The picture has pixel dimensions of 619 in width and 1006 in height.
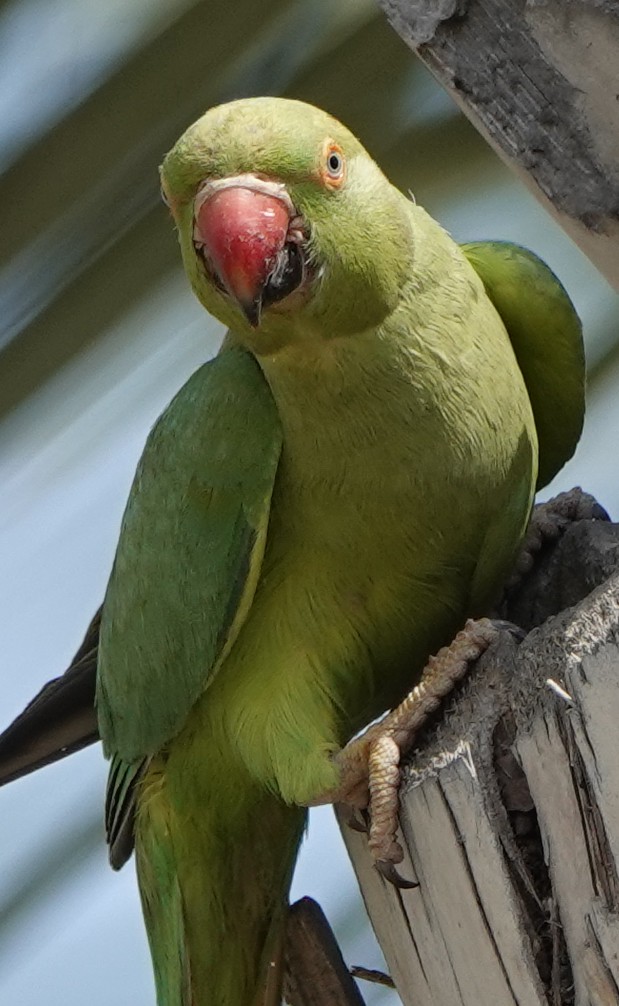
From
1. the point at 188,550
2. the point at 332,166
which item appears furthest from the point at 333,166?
the point at 188,550

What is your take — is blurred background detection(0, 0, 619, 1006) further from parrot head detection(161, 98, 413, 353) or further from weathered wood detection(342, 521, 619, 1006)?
weathered wood detection(342, 521, 619, 1006)

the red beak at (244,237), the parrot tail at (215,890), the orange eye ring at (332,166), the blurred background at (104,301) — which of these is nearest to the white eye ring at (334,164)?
the orange eye ring at (332,166)

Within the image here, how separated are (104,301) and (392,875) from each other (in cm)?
130

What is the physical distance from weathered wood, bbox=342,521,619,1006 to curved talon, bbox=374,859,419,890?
0.03 feet

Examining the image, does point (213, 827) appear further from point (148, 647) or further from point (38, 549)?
point (38, 549)

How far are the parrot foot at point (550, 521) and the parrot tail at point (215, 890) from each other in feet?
1.56

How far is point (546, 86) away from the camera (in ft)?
4.87

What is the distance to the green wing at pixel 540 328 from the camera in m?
1.90

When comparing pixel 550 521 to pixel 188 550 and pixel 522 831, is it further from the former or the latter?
pixel 522 831

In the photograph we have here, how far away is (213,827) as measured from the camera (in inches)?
73.4

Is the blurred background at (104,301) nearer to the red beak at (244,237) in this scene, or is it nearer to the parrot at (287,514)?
the parrot at (287,514)

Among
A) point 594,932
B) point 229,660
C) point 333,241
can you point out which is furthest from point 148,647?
point 594,932

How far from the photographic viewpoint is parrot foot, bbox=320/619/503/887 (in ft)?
4.64

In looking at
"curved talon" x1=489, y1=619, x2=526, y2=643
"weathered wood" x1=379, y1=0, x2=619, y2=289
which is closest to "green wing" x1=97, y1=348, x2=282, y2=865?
"curved talon" x1=489, y1=619, x2=526, y2=643
